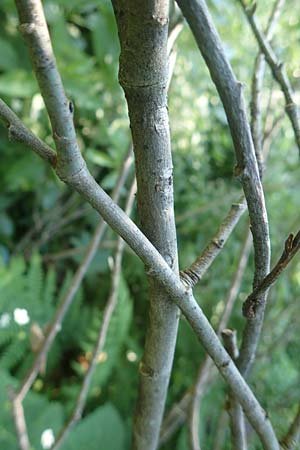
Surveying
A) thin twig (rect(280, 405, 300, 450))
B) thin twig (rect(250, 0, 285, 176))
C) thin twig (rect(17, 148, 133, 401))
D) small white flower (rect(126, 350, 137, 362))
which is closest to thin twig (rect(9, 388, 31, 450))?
thin twig (rect(17, 148, 133, 401))

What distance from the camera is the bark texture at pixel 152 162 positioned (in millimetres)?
303

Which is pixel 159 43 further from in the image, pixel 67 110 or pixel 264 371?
pixel 264 371

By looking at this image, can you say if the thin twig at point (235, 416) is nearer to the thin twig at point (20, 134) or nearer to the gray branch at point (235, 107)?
the gray branch at point (235, 107)

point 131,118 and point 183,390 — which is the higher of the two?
point 131,118

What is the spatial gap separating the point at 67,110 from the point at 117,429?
34.5 inches

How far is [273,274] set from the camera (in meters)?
0.39

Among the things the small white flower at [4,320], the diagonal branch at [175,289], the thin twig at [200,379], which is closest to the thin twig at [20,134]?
the diagonal branch at [175,289]

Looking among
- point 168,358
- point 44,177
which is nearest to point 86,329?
point 44,177

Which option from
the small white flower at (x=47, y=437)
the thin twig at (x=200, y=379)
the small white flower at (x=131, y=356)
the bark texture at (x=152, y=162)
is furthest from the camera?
the small white flower at (x=131, y=356)

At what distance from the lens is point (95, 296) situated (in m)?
1.45

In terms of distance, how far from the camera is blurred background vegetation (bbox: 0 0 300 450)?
1.13 metres

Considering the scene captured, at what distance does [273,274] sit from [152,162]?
0.37ft

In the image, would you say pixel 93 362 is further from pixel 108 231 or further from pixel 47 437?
pixel 108 231

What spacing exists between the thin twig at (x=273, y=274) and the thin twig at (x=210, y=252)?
0.14 feet
